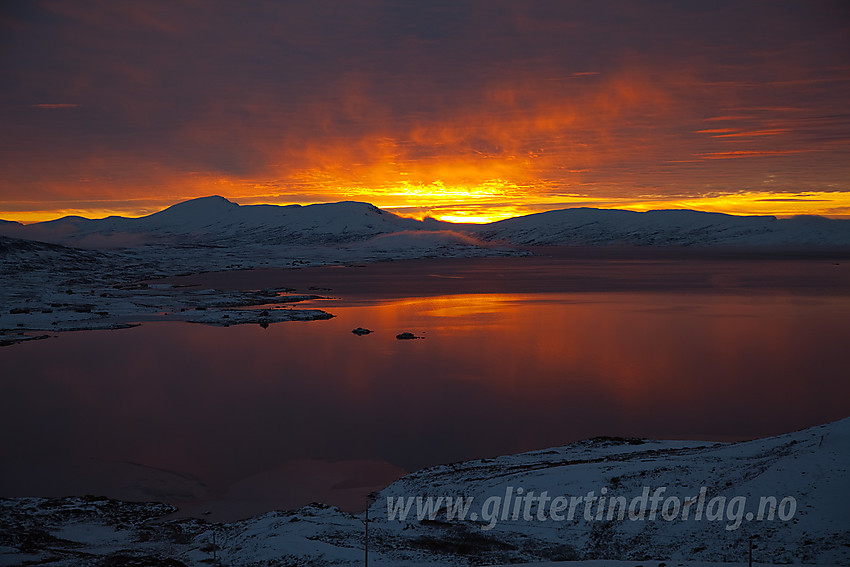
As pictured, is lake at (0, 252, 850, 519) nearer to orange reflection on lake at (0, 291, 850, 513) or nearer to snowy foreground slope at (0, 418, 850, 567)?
orange reflection on lake at (0, 291, 850, 513)

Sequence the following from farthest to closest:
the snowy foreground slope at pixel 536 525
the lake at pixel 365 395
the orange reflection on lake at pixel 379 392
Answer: the orange reflection on lake at pixel 379 392, the lake at pixel 365 395, the snowy foreground slope at pixel 536 525

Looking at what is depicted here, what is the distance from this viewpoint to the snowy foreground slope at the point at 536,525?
454 inches

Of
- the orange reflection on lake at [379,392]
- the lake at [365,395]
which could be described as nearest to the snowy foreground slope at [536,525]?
the lake at [365,395]

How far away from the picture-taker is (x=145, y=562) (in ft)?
37.8

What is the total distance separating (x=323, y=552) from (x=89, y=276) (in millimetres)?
83586

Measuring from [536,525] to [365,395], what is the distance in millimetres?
15516

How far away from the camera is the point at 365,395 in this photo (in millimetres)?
27906

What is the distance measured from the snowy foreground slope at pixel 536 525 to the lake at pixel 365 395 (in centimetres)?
231

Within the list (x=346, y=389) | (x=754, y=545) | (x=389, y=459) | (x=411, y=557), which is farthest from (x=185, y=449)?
(x=754, y=545)

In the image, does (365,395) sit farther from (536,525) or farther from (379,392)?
(536,525)

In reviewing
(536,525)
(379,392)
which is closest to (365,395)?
(379,392)

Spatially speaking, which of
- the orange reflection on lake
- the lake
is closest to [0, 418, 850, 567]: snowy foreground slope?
the lake

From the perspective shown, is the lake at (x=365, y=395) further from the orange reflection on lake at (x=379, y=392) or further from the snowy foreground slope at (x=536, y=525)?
the snowy foreground slope at (x=536, y=525)

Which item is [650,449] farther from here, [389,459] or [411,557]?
[411,557]
